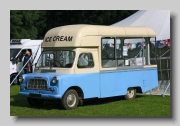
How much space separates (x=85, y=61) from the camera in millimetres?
12477

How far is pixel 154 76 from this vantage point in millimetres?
14555

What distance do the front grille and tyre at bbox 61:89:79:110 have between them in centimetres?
66

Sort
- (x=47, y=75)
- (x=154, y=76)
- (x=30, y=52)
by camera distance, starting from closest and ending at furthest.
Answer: (x=47, y=75) < (x=154, y=76) < (x=30, y=52)

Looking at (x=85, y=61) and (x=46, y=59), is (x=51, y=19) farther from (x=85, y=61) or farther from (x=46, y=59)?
(x=85, y=61)

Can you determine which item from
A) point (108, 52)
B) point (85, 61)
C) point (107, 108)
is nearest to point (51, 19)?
point (108, 52)

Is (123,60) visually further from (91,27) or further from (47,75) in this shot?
(47,75)

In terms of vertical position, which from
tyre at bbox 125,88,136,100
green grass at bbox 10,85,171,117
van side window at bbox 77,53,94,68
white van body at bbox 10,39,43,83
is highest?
white van body at bbox 10,39,43,83

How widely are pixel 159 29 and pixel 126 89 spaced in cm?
506

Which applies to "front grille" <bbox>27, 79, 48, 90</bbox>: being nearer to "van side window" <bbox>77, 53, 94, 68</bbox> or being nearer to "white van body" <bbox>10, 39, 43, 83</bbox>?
"van side window" <bbox>77, 53, 94, 68</bbox>

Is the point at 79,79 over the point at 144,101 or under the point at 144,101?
over

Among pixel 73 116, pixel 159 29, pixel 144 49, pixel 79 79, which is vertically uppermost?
pixel 159 29

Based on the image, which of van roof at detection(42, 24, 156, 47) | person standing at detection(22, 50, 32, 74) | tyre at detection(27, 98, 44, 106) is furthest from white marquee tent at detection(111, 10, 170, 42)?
tyre at detection(27, 98, 44, 106)

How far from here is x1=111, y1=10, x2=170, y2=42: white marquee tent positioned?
17203mm

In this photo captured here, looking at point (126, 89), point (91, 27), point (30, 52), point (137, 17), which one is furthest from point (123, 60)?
point (30, 52)
